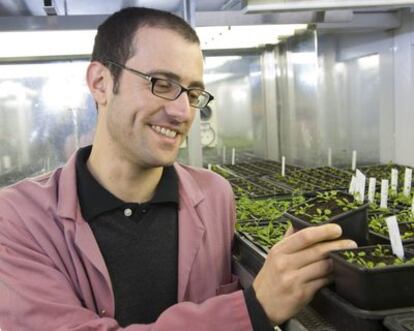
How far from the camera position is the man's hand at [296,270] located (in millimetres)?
923

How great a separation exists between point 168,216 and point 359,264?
635mm

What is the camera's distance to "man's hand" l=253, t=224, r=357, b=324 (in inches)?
36.4

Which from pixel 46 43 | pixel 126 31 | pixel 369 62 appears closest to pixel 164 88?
pixel 126 31

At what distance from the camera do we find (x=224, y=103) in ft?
14.4

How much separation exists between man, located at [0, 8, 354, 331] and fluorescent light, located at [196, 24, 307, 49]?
179cm

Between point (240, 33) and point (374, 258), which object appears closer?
point (374, 258)

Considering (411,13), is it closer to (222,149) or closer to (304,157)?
(304,157)

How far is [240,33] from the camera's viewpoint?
3.26 meters

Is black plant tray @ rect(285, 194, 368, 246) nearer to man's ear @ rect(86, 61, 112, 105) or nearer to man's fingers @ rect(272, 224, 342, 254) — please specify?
man's fingers @ rect(272, 224, 342, 254)

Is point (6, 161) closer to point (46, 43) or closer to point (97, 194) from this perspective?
point (46, 43)

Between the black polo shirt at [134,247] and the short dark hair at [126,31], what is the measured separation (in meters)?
0.32

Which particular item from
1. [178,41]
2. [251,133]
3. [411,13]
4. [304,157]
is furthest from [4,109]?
[411,13]

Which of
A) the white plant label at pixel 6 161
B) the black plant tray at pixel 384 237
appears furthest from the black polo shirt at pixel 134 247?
the white plant label at pixel 6 161

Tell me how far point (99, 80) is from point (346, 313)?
0.90 m
